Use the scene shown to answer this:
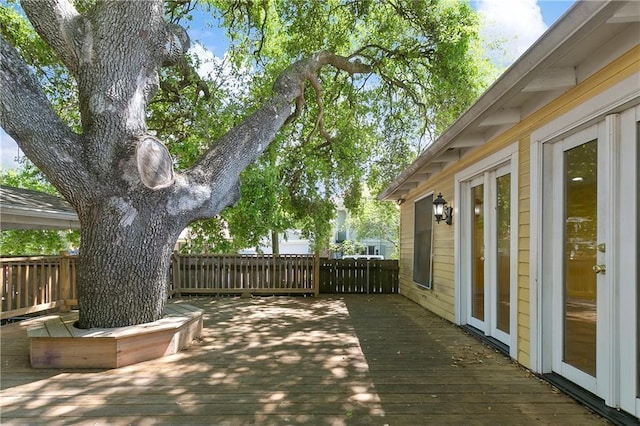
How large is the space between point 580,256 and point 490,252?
1.63 m

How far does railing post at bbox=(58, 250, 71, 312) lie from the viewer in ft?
19.8

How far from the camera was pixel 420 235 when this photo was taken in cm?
753

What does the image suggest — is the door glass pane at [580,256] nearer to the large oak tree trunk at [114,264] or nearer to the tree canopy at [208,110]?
the tree canopy at [208,110]

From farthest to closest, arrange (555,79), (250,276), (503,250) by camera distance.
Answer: (250,276) → (503,250) → (555,79)

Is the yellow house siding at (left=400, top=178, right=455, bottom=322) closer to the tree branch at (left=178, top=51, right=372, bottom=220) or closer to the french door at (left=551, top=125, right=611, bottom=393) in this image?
the french door at (left=551, top=125, right=611, bottom=393)

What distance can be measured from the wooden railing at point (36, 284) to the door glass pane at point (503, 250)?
235 inches

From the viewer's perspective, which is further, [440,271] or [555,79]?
[440,271]

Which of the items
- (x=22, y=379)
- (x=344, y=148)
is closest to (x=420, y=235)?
(x=344, y=148)

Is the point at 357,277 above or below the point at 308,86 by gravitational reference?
below

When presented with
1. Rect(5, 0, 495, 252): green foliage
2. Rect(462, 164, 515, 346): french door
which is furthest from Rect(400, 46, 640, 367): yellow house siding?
Rect(5, 0, 495, 252): green foliage

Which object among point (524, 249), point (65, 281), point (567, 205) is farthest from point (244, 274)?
point (567, 205)

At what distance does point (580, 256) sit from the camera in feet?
9.55

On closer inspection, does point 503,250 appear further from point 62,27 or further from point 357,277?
point 357,277

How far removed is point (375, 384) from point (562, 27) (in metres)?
2.69
